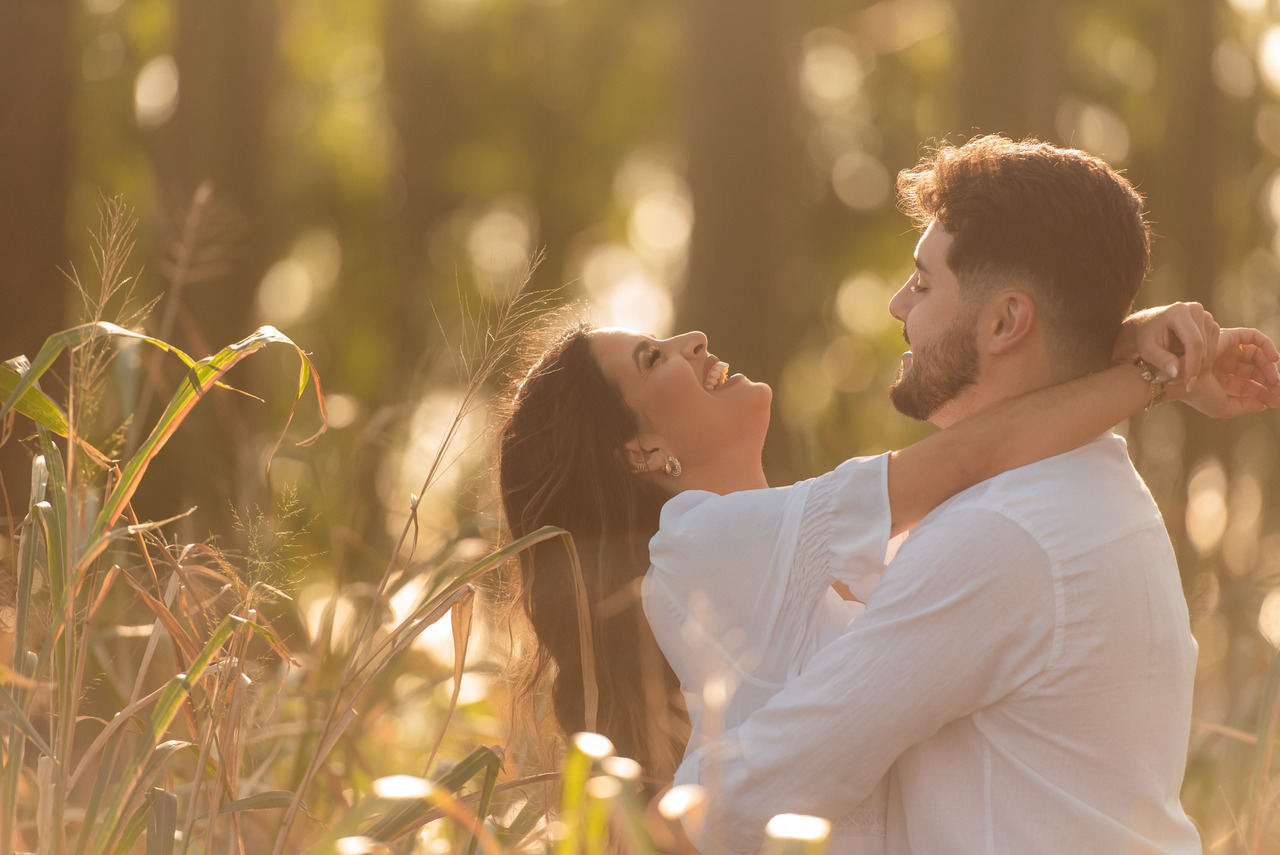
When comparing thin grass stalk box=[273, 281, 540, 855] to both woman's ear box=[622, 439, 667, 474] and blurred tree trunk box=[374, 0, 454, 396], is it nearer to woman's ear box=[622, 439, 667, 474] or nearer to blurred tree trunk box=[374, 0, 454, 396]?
woman's ear box=[622, 439, 667, 474]

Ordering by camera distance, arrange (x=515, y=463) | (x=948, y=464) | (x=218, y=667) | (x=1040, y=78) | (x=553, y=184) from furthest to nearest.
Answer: (x=553, y=184) < (x=1040, y=78) < (x=515, y=463) < (x=948, y=464) < (x=218, y=667)

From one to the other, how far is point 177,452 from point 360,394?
409 inches

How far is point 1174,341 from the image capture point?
7.30ft

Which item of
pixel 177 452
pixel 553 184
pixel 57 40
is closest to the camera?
pixel 57 40

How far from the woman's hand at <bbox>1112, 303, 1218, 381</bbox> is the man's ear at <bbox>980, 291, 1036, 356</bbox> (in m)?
0.20

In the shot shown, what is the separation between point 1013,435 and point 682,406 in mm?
931

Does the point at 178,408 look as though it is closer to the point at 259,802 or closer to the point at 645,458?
the point at 259,802

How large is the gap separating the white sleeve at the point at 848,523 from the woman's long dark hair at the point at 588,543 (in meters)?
0.52

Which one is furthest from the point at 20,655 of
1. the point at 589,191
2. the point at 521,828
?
the point at 589,191

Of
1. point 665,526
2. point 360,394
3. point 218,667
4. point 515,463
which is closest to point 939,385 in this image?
point 665,526

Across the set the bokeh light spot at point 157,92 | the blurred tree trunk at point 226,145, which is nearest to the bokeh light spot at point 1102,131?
the blurred tree trunk at point 226,145

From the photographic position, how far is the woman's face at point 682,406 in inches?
112

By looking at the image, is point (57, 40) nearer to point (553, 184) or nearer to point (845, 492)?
point (845, 492)

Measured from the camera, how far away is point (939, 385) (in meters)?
2.38
